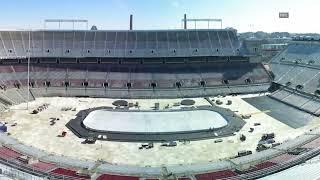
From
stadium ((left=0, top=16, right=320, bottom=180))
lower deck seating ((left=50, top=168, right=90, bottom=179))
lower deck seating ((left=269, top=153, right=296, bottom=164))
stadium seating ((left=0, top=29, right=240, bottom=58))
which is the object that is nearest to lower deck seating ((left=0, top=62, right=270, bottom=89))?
stadium ((left=0, top=16, right=320, bottom=180))

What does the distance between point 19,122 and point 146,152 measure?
1993cm

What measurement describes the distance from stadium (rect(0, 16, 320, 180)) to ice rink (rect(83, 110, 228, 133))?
0.44 feet

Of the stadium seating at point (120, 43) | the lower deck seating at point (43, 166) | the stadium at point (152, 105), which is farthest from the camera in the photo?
the stadium seating at point (120, 43)

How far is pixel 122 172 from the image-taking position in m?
32.7

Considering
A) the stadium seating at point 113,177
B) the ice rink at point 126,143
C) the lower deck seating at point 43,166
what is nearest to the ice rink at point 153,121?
the ice rink at point 126,143

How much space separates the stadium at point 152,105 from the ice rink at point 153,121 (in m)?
0.13

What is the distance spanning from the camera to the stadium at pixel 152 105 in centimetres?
3538

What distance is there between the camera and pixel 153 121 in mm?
51406

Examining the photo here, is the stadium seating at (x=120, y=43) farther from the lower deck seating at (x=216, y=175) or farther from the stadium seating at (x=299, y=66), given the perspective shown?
the lower deck seating at (x=216, y=175)

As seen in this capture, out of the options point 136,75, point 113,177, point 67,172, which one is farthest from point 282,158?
point 136,75

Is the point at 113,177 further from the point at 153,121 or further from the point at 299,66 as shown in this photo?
the point at 299,66

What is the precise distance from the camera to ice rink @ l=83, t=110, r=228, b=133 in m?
48.4

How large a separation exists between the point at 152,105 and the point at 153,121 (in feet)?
37.2

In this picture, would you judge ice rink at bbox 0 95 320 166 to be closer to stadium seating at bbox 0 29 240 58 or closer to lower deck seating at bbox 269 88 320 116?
lower deck seating at bbox 269 88 320 116
